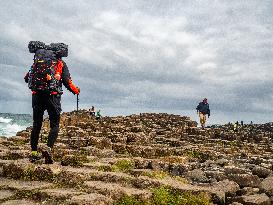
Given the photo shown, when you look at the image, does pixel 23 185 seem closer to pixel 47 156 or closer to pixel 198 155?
pixel 47 156

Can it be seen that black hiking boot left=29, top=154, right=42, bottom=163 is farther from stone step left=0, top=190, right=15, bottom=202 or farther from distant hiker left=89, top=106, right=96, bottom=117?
distant hiker left=89, top=106, right=96, bottom=117

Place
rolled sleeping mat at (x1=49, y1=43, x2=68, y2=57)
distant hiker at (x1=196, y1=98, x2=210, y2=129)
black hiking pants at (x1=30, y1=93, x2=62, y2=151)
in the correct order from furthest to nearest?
distant hiker at (x1=196, y1=98, x2=210, y2=129), rolled sleeping mat at (x1=49, y1=43, x2=68, y2=57), black hiking pants at (x1=30, y1=93, x2=62, y2=151)

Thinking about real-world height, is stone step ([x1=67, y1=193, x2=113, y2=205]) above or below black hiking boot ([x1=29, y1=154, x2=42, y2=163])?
below

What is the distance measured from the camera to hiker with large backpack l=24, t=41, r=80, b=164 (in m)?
7.27

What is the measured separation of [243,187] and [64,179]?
13.2ft

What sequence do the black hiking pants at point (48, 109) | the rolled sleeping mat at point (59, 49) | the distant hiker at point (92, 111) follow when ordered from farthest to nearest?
the distant hiker at point (92, 111), the rolled sleeping mat at point (59, 49), the black hiking pants at point (48, 109)

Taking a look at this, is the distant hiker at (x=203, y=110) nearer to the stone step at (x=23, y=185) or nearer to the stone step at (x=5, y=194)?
the stone step at (x=23, y=185)

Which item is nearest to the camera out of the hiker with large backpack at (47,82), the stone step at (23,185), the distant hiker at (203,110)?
the stone step at (23,185)

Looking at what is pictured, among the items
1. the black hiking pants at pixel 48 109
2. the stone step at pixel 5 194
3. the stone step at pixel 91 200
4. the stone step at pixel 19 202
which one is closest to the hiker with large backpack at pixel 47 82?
the black hiking pants at pixel 48 109

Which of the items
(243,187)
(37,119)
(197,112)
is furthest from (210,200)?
(197,112)

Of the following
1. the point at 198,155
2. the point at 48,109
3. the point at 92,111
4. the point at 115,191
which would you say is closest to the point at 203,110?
the point at 198,155

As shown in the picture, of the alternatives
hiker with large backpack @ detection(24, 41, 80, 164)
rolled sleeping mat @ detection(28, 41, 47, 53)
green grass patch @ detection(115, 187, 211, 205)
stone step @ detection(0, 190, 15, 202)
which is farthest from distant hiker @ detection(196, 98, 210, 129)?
stone step @ detection(0, 190, 15, 202)

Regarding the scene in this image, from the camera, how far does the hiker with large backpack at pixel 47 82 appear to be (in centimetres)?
727

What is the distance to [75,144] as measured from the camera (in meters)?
13.0
